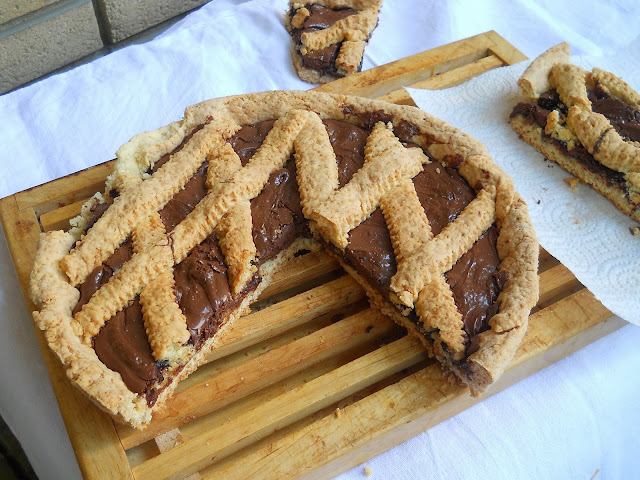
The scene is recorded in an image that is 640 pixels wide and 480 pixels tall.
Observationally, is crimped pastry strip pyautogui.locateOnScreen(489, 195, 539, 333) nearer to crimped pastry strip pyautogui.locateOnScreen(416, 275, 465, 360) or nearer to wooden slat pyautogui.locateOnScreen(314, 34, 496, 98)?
crimped pastry strip pyautogui.locateOnScreen(416, 275, 465, 360)

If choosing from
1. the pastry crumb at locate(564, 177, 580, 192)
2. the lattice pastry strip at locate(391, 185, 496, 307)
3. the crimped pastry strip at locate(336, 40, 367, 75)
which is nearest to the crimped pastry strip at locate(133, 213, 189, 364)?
the lattice pastry strip at locate(391, 185, 496, 307)

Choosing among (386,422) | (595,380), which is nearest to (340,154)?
(386,422)

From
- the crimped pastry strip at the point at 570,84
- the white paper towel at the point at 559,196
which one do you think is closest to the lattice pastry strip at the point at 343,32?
the white paper towel at the point at 559,196

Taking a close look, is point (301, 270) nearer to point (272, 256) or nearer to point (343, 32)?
point (272, 256)

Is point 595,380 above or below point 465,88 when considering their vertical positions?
below

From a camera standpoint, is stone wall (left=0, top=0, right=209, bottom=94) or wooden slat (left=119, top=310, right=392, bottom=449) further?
stone wall (left=0, top=0, right=209, bottom=94)

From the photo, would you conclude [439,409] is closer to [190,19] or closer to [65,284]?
[65,284]

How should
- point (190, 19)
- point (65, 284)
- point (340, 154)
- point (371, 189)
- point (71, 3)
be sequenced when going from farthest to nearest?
point (190, 19), point (71, 3), point (340, 154), point (371, 189), point (65, 284)
